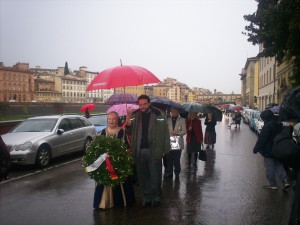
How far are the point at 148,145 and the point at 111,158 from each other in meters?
0.69

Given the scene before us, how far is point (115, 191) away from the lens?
5605mm

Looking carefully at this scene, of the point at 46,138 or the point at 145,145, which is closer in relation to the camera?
the point at 145,145

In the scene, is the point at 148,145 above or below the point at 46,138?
above

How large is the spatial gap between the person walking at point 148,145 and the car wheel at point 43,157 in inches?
192

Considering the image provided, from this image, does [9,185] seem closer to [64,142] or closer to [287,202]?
[64,142]

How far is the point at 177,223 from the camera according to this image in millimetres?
4871

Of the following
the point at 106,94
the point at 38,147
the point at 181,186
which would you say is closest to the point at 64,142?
the point at 38,147

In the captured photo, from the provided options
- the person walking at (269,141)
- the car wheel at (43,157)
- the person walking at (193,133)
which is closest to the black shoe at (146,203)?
the person walking at (269,141)

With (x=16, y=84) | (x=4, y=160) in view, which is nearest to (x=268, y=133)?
(x=4, y=160)

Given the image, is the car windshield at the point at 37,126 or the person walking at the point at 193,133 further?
the car windshield at the point at 37,126

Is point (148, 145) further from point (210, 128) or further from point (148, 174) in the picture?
point (210, 128)

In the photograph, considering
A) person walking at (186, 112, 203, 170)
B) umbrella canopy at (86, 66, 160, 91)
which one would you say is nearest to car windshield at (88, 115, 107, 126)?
person walking at (186, 112, 203, 170)

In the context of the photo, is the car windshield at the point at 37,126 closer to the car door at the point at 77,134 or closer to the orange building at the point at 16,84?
the car door at the point at 77,134

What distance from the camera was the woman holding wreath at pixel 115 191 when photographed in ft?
18.0
